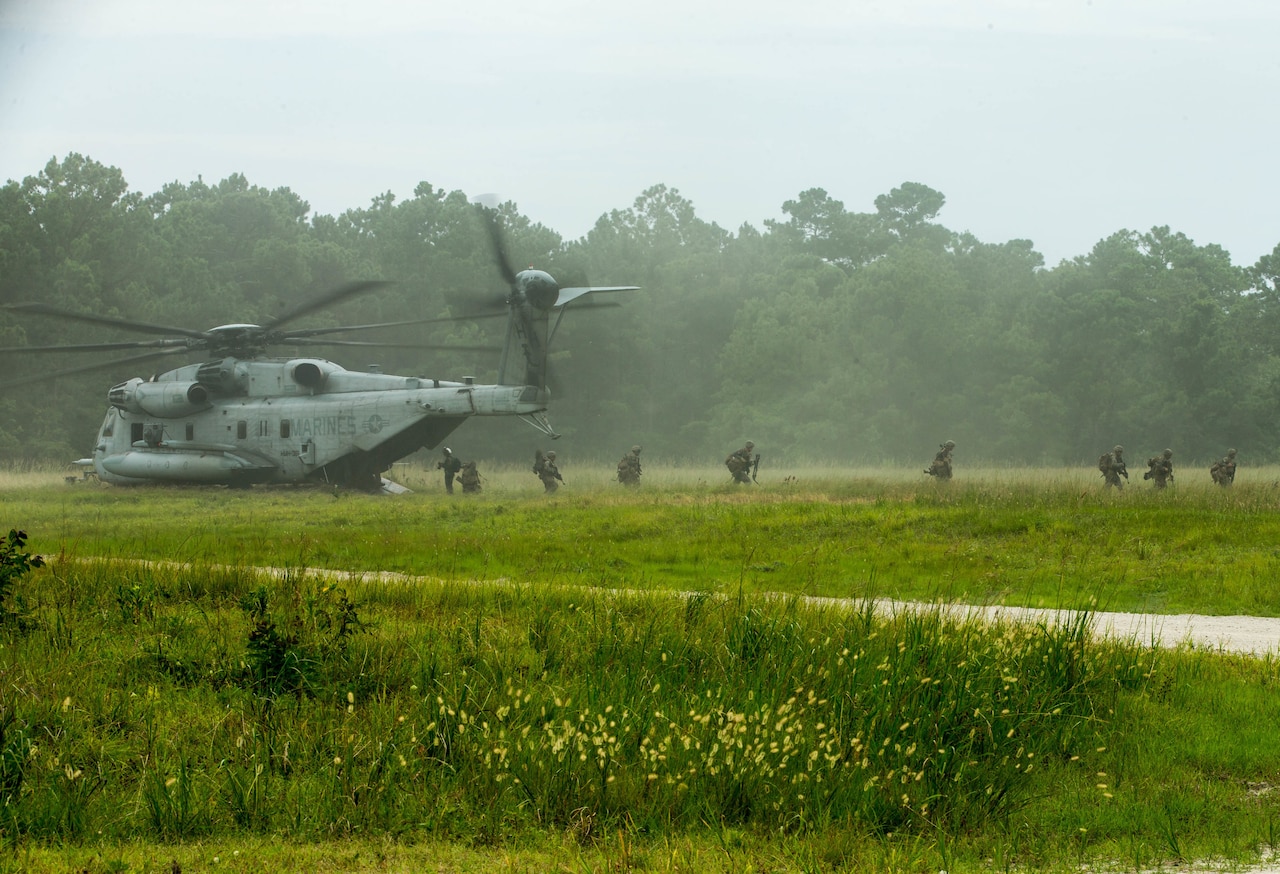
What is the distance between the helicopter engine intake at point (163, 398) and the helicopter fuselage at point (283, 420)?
0.08 feet

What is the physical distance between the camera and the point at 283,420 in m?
30.0

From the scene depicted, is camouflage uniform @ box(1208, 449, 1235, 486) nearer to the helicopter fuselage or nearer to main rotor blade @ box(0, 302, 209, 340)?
the helicopter fuselage

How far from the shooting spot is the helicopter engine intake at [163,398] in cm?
3044

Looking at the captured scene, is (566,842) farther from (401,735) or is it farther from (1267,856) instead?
(1267,856)

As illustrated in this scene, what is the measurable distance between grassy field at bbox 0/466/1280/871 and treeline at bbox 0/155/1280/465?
40.5m

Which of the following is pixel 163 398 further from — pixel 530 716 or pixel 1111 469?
pixel 530 716

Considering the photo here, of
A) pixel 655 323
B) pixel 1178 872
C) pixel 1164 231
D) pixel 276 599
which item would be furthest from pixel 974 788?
pixel 1164 231

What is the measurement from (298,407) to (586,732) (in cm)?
2423

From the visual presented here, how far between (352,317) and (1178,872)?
4720 cm

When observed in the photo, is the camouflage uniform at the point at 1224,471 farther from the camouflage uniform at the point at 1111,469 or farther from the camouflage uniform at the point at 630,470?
the camouflage uniform at the point at 630,470

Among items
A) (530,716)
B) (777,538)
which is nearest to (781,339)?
(777,538)

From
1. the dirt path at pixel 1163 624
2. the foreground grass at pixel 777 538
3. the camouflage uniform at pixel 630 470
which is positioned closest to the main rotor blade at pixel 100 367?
the foreground grass at pixel 777 538

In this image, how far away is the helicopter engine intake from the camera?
30.4 meters

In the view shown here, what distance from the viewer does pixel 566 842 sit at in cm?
605
